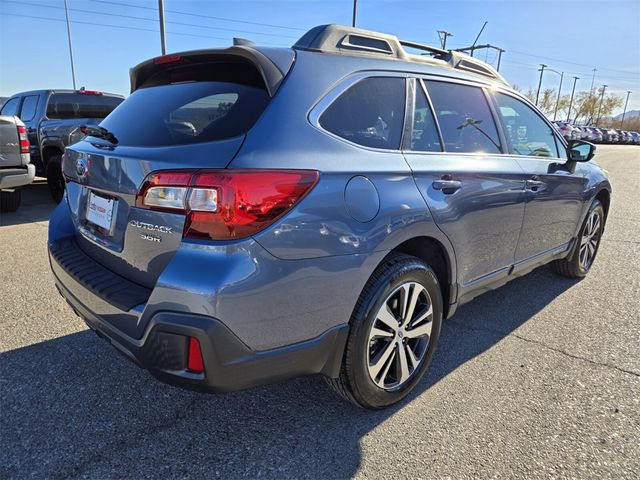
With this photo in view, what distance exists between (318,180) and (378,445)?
1297mm

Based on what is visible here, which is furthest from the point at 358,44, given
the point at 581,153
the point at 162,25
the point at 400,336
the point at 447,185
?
the point at 162,25

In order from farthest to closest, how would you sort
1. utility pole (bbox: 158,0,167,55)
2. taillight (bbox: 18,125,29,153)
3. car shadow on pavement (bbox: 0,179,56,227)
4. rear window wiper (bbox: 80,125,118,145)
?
utility pole (bbox: 158,0,167,55) → car shadow on pavement (bbox: 0,179,56,227) → taillight (bbox: 18,125,29,153) → rear window wiper (bbox: 80,125,118,145)

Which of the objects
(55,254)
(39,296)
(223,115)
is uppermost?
(223,115)

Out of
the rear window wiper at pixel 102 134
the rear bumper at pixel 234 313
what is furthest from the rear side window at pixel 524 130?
the rear window wiper at pixel 102 134

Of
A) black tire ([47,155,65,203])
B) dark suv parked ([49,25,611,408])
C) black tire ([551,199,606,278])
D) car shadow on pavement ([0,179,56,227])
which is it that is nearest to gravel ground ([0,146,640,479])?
dark suv parked ([49,25,611,408])

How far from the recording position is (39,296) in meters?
3.77

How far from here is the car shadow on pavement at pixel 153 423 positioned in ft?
6.59

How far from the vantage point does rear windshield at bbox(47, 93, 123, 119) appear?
8.20 metres

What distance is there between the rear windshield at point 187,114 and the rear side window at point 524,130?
2.11m

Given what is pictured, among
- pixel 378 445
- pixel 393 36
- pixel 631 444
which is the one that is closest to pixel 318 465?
pixel 378 445

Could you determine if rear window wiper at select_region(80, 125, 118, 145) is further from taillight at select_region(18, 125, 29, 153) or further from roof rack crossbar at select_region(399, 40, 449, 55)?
taillight at select_region(18, 125, 29, 153)

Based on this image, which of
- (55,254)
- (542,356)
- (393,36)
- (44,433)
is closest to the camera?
(44,433)

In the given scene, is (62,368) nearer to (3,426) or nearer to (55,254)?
(3,426)

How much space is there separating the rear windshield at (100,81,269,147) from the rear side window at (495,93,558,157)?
211cm
